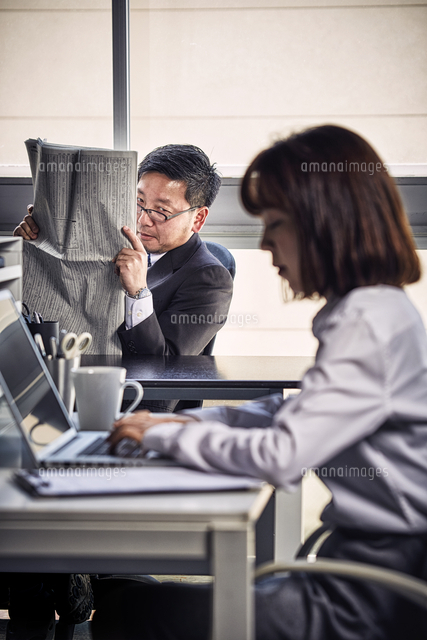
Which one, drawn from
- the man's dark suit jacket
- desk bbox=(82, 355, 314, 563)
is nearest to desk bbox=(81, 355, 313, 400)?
desk bbox=(82, 355, 314, 563)

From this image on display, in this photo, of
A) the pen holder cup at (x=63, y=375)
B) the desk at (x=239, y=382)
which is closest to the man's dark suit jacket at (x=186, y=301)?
the desk at (x=239, y=382)

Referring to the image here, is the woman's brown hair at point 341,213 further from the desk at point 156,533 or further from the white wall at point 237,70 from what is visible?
the white wall at point 237,70

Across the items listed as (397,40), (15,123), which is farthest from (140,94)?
(397,40)

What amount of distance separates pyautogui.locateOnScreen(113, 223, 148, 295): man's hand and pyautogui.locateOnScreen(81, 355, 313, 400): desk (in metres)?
0.22

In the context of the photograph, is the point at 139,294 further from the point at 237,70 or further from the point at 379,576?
the point at 237,70

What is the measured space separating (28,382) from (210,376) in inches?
23.8

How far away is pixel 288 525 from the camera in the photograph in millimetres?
1615

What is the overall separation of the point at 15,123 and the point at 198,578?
2.20 m

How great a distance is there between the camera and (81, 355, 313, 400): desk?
1.43m

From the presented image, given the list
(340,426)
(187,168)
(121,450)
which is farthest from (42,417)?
(187,168)

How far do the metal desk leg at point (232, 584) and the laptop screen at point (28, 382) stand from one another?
1.17 feet

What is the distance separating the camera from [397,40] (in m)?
2.86

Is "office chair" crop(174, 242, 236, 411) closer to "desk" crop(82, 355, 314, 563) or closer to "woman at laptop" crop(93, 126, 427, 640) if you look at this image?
"desk" crop(82, 355, 314, 563)

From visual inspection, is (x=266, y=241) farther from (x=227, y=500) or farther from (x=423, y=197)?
(x=423, y=197)
